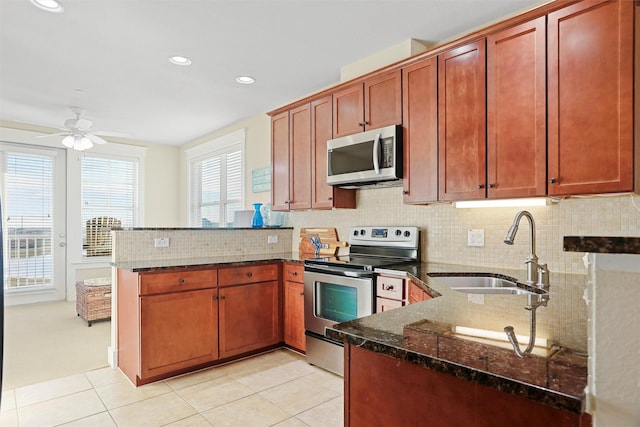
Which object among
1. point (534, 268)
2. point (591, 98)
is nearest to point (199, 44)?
point (591, 98)

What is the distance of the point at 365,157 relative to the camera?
289 cm

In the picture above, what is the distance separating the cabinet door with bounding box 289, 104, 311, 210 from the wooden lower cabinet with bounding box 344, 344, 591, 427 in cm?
254

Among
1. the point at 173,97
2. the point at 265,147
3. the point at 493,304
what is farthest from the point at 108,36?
the point at 493,304

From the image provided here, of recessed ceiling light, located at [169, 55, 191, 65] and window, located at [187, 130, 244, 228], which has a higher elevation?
recessed ceiling light, located at [169, 55, 191, 65]

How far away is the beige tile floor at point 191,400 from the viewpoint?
226 centimetres

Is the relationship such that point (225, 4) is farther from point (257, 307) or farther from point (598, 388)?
point (598, 388)

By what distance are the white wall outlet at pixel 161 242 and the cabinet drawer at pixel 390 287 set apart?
187 centimetres

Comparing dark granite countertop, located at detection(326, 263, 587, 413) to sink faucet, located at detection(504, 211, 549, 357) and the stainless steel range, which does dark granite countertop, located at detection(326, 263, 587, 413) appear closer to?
sink faucet, located at detection(504, 211, 549, 357)

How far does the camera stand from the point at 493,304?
4.39ft

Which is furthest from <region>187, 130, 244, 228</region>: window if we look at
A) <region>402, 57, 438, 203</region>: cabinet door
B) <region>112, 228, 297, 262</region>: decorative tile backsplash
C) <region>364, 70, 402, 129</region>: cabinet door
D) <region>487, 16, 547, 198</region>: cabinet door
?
<region>487, 16, 547, 198</region>: cabinet door

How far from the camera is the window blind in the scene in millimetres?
5312

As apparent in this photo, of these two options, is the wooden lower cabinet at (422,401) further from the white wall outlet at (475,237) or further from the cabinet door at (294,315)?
the cabinet door at (294,315)

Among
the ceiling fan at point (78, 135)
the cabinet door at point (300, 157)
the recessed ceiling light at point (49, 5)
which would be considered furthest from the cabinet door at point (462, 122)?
the ceiling fan at point (78, 135)

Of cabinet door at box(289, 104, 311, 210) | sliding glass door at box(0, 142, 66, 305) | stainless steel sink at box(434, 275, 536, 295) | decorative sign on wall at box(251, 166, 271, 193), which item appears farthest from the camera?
sliding glass door at box(0, 142, 66, 305)
